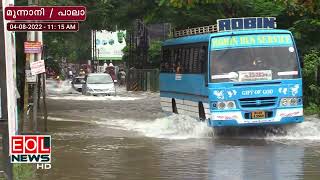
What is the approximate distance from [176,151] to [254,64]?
368cm

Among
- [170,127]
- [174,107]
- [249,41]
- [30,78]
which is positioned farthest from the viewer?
[174,107]

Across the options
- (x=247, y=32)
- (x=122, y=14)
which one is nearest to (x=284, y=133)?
(x=247, y=32)

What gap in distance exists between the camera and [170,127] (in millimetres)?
18609

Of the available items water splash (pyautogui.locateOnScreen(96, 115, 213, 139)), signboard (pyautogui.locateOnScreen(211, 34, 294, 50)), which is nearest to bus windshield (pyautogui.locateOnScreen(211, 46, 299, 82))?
signboard (pyautogui.locateOnScreen(211, 34, 294, 50))

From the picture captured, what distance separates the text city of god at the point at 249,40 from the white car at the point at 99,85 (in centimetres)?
2246

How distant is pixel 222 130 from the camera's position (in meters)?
17.3

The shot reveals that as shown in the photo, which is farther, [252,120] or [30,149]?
[252,120]

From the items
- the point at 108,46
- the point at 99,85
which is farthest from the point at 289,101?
the point at 108,46

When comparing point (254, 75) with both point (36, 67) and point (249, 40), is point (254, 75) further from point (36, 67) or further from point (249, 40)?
point (36, 67)

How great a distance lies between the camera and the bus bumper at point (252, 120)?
51.1 feet

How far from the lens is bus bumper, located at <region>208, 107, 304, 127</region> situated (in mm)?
15578

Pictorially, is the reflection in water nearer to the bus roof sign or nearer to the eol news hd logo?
the bus roof sign

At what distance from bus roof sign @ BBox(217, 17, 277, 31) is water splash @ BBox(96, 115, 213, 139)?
2.65 meters

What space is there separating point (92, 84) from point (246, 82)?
23637 millimetres
